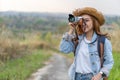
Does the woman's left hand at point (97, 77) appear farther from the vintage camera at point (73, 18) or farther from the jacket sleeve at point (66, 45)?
the vintage camera at point (73, 18)

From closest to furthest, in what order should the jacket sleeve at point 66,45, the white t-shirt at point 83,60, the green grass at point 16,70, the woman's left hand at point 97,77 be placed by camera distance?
1. the woman's left hand at point 97,77
2. the white t-shirt at point 83,60
3. the jacket sleeve at point 66,45
4. the green grass at point 16,70

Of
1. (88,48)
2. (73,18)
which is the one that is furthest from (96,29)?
(73,18)

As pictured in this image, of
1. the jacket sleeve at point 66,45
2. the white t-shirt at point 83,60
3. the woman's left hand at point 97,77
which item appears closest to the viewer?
the woman's left hand at point 97,77

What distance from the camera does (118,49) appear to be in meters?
23.6

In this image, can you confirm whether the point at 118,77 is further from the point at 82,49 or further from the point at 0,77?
the point at 82,49

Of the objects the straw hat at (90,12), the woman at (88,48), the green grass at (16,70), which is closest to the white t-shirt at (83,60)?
the woman at (88,48)

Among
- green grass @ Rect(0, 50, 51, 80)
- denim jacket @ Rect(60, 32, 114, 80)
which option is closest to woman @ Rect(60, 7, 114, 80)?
denim jacket @ Rect(60, 32, 114, 80)

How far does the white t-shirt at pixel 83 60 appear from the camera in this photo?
646 centimetres

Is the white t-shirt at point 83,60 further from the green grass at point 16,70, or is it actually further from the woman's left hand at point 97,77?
the green grass at point 16,70

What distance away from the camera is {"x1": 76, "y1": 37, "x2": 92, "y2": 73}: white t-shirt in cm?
646

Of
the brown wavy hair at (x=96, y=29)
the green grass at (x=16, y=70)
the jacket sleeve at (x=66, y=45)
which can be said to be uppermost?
the brown wavy hair at (x=96, y=29)

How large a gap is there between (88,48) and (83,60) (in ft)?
0.54

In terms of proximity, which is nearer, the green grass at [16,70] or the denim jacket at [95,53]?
the denim jacket at [95,53]

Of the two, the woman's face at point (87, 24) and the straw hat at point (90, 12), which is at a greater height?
the straw hat at point (90, 12)
